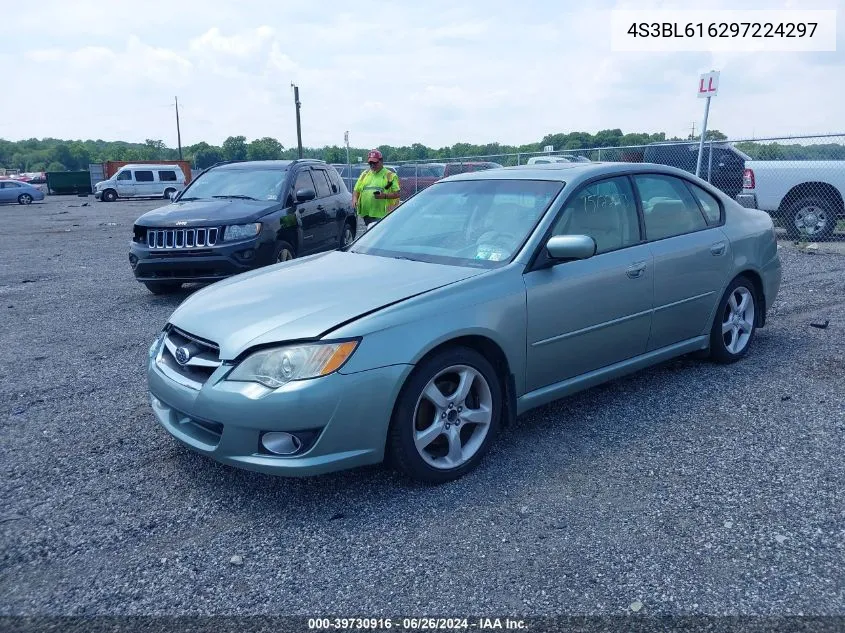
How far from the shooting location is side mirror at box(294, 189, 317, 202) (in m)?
8.80

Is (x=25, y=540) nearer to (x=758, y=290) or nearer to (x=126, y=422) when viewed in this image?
(x=126, y=422)

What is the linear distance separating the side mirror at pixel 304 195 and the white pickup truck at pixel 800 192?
313 inches

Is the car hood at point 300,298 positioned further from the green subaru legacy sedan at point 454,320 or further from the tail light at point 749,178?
the tail light at point 749,178

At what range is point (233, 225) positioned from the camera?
8.00 m

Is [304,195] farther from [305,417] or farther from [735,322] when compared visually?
[305,417]

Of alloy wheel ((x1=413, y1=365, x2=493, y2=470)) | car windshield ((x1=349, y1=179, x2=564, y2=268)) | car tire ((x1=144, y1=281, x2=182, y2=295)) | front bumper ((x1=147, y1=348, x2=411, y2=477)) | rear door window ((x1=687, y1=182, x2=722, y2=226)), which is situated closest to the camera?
front bumper ((x1=147, y1=348, x2=411, y2=477))

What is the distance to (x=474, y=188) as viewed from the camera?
4.68 metres

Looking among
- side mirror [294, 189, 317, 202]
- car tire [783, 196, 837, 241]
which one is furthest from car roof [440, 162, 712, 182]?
car tire [783, 196, 837, 241]

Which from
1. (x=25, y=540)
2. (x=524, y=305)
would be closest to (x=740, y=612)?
(x=524, y=305)

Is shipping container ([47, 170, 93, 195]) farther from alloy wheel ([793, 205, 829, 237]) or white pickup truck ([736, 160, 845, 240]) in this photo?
alloy wheel ([793, 205, 829, 237])

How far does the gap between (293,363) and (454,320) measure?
2.63 feet

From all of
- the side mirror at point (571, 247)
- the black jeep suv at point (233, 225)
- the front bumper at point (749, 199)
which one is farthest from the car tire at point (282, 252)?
the front bumper at point (749, 199)

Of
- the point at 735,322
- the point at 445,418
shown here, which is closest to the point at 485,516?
the point at 445,418

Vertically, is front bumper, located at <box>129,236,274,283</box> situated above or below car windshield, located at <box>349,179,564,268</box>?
below
